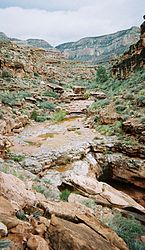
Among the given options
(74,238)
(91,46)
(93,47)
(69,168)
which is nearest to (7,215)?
(74,238)

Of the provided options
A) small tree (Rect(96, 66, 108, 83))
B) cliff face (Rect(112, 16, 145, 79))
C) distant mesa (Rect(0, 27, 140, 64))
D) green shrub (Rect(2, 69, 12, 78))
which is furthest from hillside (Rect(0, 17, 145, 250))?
distant mesa (Rect(0, 27, 140, 64))

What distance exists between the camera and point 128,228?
5402mm

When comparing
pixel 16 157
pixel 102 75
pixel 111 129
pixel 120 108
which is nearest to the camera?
pixel 16 157

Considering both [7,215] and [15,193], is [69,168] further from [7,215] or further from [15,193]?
[7,215]

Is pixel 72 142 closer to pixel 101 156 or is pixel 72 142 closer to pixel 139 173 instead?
pixel 101 156

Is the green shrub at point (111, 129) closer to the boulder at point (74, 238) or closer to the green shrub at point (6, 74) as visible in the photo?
the boulder at point (74, 238)

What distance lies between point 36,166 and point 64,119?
8503 millimetres

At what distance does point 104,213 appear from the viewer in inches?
244

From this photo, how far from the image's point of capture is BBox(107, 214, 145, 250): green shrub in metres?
4.95

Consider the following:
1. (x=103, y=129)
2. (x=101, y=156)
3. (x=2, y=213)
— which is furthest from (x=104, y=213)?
(x=103, y=129)

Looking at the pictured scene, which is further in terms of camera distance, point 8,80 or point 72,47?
point 72,47

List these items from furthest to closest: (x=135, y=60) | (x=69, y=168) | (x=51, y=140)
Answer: (x=135, y=60), (x=51, y=140), (x=69, y=168)

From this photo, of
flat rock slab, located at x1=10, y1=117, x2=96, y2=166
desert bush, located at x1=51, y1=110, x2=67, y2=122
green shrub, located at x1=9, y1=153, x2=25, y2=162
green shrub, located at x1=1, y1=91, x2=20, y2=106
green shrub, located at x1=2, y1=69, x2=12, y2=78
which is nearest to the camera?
green shrub, located at x1=9, y1=153, x2=25, y2=162

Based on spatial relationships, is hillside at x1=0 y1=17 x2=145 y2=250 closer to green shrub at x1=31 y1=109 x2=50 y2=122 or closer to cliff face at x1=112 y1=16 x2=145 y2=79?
green shrub at x1=31 y1=109 x2=50 y2=122
